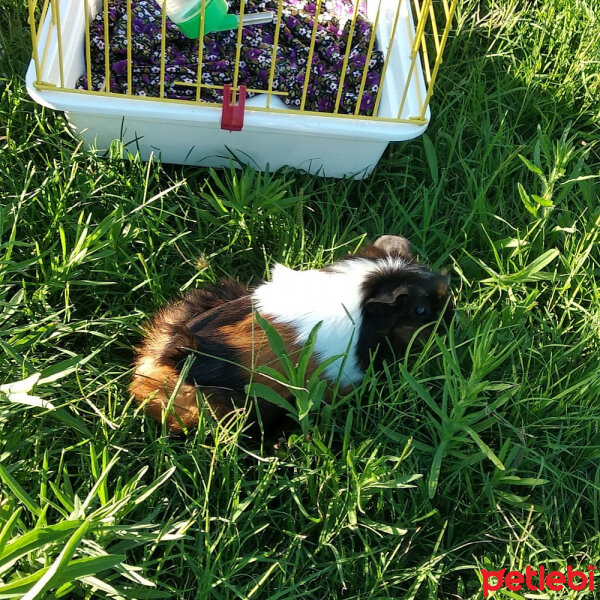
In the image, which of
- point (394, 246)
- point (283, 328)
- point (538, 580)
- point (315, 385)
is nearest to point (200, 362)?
point (283, 328)

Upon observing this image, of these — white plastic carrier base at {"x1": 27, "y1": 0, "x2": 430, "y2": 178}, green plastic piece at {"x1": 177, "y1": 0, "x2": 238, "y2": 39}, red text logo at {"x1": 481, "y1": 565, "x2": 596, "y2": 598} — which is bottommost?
red text logo at {"x1": 481, "y1": 565, "x2": 596, "y2": 598}

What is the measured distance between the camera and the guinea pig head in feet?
8.27

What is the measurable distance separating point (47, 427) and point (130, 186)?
1.08 metres

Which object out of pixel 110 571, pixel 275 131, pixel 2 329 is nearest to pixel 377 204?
pixel 275 131

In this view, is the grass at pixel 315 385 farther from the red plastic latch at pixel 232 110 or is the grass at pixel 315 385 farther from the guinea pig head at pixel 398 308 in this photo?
the red plastic latch at pixel 232 110

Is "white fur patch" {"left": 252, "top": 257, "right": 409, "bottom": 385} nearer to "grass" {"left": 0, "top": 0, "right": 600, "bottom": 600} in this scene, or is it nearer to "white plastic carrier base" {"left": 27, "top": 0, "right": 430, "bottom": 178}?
"grass" {"left": 0, "top": 0, "right": 600, "bottom": 600}

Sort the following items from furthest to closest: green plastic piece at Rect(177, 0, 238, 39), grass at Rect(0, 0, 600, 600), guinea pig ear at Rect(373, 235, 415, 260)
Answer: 1. green plastic piece at Rect(177, 0, 238, 39)
2. guinea pig ear at Rect(373, 235, 415, 260)
3. grass at Rect(0, 0, 600, 600)

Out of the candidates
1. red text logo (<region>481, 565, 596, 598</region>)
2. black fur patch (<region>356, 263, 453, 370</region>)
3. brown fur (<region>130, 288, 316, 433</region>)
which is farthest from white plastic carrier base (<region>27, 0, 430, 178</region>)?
red text logo (<region>481, 565, 596, 598</region>)

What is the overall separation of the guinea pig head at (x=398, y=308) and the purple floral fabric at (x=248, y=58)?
3.82ft

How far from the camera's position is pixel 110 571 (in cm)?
198

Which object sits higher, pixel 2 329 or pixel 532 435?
pixel 2 329

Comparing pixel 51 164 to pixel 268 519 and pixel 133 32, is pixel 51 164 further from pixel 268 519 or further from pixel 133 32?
pixel 268 519

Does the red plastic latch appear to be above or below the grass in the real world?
above

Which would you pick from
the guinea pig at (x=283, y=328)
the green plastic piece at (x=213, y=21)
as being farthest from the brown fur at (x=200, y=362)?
the green plastic piece at (x=213, y=21)
